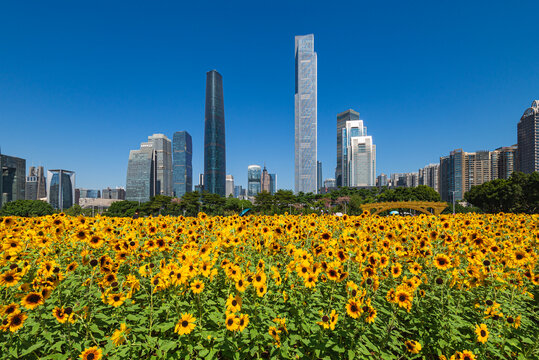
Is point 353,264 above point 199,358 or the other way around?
above

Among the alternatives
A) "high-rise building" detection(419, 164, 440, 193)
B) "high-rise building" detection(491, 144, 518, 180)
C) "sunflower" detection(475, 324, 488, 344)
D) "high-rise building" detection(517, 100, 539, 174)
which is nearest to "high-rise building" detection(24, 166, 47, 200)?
"sunflower" detection(475, 324, 488, 344)

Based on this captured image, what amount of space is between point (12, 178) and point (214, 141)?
376ft

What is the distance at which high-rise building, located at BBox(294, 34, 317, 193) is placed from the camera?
183 m

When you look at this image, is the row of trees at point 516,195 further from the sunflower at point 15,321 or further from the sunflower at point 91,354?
the sunflower at point 15,321

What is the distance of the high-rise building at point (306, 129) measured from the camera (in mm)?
182625

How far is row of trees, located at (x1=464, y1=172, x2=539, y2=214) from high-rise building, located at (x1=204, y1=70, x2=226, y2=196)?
162 metres

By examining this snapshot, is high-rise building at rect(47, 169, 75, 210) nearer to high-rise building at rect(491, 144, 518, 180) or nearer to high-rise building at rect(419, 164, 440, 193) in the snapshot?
high-rise building at rect(491, 144, 518, 180)

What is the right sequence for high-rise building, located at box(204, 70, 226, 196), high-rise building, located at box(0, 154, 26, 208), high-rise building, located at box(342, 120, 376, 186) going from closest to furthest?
1. high-rise building, located at box(0, 154, 26, 208)
2. high-rise building, located at box(204, 70, 226, 196)
3. high-rise building, located at box(342, 120, 376, 186)

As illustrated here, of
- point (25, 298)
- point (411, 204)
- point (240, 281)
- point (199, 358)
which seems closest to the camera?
point (25, 298)

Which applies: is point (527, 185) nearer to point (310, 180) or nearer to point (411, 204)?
point (411, 204)

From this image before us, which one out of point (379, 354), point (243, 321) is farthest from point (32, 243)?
Answer: point (379, 354)

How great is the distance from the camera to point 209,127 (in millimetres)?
189625

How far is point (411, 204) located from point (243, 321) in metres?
27.1

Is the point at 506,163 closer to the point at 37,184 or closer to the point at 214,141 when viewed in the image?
the point at 214,141
